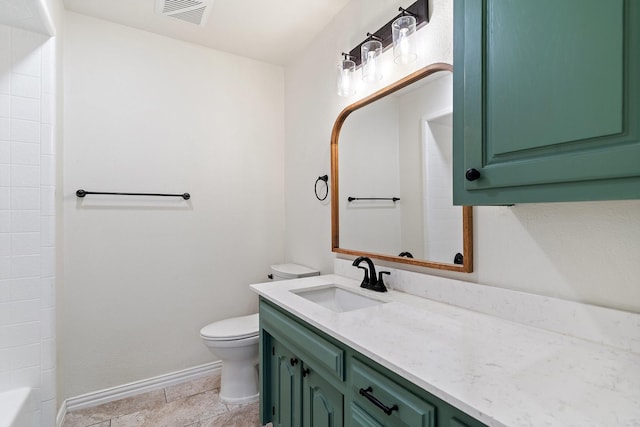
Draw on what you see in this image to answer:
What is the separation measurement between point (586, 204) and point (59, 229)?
247cm

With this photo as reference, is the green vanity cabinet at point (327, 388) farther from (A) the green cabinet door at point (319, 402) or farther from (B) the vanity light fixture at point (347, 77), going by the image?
(B) the vanity light fixture at point (347, 77)

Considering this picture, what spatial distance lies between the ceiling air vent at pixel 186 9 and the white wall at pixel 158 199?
347mm

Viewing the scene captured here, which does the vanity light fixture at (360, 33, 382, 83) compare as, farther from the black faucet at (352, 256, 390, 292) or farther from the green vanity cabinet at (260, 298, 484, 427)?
the green vanity cabinet at (260, 298, 484, 427)

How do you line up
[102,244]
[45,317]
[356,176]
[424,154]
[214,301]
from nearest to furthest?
[424,154] → [45,317] → [356,176] → [102,244] → [214,301]

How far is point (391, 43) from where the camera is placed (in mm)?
1665

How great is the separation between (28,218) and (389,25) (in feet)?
6.76

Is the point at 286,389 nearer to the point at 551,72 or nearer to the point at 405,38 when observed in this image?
the point at 551,72

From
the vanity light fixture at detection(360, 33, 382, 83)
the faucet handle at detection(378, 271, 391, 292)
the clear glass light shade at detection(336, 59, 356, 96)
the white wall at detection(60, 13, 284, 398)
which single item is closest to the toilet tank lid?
the white wall at detection(60, 13, 284, 398)

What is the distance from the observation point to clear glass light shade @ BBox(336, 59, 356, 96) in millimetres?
1877

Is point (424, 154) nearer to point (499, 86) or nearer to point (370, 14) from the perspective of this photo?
point (499, 86)

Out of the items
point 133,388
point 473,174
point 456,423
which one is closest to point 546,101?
point 473,174

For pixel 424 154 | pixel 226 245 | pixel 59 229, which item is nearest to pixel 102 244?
pixel 59 229

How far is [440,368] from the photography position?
809 mm

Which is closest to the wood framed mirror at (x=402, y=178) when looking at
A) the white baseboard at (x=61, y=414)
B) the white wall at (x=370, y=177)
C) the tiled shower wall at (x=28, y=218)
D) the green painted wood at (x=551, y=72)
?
the white wall at (x=370, y=177)
